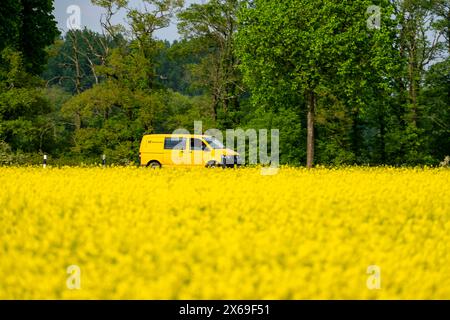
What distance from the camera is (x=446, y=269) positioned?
8023mm

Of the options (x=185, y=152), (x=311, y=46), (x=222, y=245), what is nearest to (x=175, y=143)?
(x=185, y=152)

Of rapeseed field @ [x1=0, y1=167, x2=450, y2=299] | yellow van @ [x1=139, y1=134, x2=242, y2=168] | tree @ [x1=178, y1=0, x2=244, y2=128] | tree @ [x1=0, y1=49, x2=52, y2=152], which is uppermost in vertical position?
tree @ [x1=178, y1=0, x2=244, y2=128]

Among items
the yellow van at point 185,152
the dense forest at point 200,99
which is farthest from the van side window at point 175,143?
the dense forest at point 200,99

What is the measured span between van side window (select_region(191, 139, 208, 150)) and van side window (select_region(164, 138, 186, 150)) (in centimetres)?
40

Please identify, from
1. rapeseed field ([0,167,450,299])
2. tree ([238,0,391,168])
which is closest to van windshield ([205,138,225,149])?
tree ([238,0,391,168])

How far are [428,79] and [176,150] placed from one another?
2925 centimetres

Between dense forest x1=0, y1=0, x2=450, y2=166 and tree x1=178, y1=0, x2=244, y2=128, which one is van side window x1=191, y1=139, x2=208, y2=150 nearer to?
dense forest x1=0, y1=0, x2=450, y2=166

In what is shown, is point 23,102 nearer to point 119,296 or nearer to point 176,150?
point 176,150

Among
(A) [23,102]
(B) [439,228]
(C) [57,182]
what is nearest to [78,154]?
(A) [23,102]

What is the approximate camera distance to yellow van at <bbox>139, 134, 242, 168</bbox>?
104ft

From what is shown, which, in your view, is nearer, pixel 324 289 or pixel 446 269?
pixel 324 289

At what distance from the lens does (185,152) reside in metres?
32.4

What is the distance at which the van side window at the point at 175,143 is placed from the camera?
106 ft
